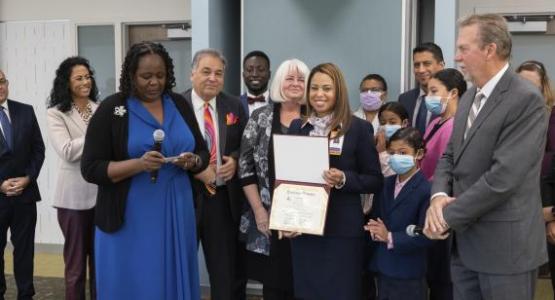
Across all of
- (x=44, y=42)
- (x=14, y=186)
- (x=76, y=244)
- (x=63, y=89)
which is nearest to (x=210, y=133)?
(x=63, y=89)

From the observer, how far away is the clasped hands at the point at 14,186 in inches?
178

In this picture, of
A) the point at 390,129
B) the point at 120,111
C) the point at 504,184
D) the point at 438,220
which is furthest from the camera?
the point at 390,129

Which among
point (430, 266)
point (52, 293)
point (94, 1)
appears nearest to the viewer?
point (430, 266)

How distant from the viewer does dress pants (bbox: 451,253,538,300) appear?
8.66 feet

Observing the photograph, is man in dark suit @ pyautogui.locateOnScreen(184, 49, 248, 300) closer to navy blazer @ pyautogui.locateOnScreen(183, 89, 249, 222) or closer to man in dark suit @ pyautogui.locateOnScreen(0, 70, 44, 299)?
navy blazer @ pyautogui.locateOnScreen(183, 89, 249, 222)

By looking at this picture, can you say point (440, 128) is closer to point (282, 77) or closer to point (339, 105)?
point (339, 105)

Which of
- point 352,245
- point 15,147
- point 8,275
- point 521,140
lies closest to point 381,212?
point 352,245

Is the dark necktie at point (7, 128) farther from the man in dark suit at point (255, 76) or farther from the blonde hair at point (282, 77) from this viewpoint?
the blonde hair at point (282, 77)

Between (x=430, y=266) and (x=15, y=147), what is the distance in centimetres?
321

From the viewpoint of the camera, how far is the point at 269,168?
395 centimetres

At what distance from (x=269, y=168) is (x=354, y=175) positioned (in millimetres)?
689

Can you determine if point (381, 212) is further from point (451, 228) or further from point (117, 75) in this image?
point (117, 75)

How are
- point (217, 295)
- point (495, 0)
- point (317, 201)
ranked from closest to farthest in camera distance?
point (317, 201), point (217, 295), point (495, 0)

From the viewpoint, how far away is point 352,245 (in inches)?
139
